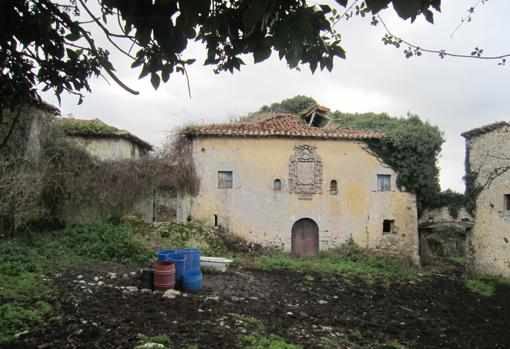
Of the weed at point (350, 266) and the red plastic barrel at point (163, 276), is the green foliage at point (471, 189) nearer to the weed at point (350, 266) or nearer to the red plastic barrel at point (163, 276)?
the weed at point (350, 266)

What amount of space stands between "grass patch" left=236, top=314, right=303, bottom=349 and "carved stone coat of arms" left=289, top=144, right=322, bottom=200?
10884mm

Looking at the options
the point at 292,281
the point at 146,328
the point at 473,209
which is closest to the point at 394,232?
the point at 473,209

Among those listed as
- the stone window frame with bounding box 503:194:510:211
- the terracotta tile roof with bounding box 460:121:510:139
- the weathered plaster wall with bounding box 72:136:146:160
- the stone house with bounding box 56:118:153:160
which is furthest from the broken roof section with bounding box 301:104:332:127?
the weathered plaster wall with bounding box 72:136:146:160

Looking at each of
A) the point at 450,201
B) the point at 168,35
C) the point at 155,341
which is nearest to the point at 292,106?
the point at 450,201

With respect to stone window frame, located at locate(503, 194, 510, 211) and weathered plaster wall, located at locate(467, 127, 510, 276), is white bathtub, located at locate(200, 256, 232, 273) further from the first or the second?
stone window frame, located at locate(503, 194, 510, 211)

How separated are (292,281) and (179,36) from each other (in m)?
11.0

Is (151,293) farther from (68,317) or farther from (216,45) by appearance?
(216,45)

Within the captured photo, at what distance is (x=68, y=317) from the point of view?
22.2 ft

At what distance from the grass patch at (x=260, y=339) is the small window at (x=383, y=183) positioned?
12.3 meters

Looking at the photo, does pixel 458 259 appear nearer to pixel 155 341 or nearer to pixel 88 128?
pixel 88 128

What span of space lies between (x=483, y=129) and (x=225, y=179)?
10.5 m

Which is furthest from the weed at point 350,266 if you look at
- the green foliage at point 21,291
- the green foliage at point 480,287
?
the green foliage at point 21,291

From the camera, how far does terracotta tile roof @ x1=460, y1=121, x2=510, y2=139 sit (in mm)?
16388

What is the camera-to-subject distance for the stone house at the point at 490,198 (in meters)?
16.2
